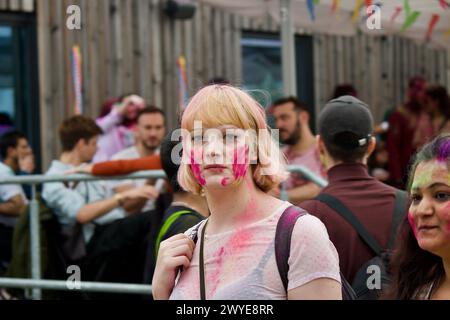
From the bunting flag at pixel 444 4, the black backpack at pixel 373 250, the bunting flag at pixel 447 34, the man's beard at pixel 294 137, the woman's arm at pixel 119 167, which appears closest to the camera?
the black backpack at pixel 373 250

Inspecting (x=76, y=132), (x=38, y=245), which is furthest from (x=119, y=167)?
(x=76, y=132)

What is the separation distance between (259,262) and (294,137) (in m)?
4.87

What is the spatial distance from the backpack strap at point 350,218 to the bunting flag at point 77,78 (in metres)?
5.24

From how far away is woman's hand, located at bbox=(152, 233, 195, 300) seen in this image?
276 centimetres

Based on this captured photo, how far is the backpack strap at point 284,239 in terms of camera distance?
260 cm

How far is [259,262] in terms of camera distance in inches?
104

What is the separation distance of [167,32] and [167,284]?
8281 mm

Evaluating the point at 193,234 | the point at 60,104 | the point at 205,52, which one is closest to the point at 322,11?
the point at 205,52

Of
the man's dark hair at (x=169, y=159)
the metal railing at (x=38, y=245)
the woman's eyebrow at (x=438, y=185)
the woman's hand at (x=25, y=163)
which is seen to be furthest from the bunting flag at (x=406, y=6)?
the woman's eyebrow at (x=438, y=185)

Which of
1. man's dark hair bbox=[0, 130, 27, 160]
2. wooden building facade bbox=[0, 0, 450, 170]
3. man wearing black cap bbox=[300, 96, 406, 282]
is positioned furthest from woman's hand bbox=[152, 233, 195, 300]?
wooden building facade bbox=[0, 0, 450, 170]

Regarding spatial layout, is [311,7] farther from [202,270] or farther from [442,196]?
[202,270]

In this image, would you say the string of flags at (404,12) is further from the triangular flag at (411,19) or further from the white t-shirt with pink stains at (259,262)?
the white t-shirt with pink stains at (259,262)

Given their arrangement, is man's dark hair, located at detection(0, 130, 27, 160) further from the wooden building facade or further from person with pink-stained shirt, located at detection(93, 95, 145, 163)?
the wooden building facade
